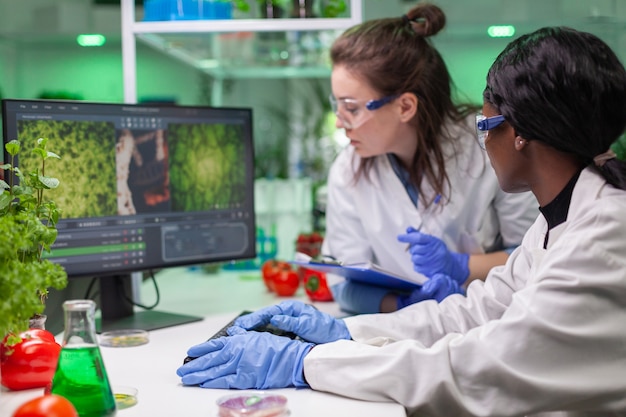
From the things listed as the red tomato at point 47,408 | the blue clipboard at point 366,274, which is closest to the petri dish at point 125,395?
the red tomato at point 47,408

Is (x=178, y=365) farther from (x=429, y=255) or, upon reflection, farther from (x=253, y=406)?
(x=429, y=255)

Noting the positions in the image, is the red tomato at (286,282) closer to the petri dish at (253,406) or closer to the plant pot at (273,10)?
the plant pot at (273,10)

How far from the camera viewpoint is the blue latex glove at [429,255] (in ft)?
6.46

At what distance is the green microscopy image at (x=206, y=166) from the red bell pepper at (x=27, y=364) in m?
0.68

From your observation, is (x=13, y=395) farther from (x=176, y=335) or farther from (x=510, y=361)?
(x=510, y=361)

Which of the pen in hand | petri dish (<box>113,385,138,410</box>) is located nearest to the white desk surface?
petri dish (<box>113,385,138,410</box>)

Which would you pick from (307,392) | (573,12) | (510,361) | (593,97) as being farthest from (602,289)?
(573,12)

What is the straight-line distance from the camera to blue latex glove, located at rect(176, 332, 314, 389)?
128 cm

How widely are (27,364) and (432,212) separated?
1230mm

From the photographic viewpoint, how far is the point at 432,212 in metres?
2.11

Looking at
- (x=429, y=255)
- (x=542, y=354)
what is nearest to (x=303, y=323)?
(x=542, y=354)

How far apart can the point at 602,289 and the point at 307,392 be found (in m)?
0.52

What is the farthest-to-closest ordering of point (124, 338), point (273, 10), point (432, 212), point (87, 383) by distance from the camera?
point (273, 10), point (432, 212), point (124, 338), point (87, 383)

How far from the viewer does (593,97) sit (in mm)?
1232
